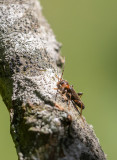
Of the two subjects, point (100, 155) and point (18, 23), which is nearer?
point (100, 155)

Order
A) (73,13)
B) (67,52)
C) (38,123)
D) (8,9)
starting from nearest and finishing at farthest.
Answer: (38,123), (8,9), (67,52), (73,13)

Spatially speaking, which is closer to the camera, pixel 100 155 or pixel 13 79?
pixel 100 155

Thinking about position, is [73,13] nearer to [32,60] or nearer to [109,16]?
[109,16]

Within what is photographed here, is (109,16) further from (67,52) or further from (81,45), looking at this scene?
(67,52)

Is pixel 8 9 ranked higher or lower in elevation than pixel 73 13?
lower

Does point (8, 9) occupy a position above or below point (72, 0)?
below

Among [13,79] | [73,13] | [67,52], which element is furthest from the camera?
[73,13]

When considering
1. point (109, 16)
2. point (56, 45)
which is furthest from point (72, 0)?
point (56, 45)

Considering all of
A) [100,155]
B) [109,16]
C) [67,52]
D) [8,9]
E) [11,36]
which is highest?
[109,16]

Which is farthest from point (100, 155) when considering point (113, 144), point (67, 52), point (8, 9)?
point (67, 52)
